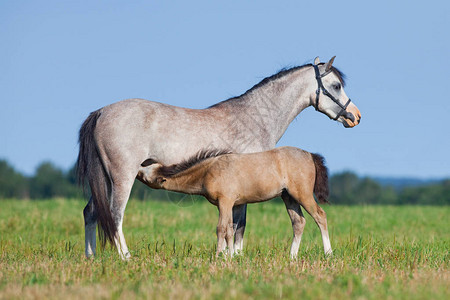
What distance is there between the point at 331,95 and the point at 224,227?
11.1 ft

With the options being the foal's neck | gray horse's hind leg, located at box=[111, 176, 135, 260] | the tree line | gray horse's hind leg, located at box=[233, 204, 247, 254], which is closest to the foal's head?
gray horse's hind leg, located at box=[233, 204, 247, 254]

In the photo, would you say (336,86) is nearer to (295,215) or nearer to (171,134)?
(295,215)

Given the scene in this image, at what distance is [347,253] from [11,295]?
5.09 meters

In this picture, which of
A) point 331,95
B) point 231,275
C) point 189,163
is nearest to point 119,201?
point 189,163

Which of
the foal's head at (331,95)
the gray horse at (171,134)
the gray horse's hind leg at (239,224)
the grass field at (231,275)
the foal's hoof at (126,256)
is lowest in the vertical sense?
the grass field at (231,275)

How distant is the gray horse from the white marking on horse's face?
0.02m

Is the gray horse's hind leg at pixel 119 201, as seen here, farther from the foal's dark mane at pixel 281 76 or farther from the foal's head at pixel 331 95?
the foal's head at pixel 331 95

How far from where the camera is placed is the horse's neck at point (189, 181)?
25.6ft

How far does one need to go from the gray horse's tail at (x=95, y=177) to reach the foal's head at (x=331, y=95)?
386 centimetres

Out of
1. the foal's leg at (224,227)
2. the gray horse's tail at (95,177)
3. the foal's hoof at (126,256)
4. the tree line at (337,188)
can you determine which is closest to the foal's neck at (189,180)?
the foal's leg at (224,227)

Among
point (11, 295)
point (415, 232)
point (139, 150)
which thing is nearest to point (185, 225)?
point (415, 232)

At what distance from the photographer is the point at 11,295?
493 centimetres

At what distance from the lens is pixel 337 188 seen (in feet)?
297

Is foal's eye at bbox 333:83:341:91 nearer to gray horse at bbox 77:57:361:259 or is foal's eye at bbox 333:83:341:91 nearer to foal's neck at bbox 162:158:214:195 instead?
gray horse at bbox 77:57:361:259
